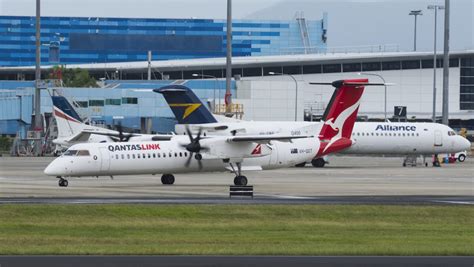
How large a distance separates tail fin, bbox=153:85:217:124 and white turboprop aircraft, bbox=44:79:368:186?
1245 cm

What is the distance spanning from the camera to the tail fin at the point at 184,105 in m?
66.6

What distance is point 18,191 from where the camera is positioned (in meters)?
47.5

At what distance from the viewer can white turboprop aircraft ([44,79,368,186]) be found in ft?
163

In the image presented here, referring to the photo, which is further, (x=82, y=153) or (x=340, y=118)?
(x=340, y=118)

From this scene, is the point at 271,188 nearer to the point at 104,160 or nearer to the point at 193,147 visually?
the point at 193,147

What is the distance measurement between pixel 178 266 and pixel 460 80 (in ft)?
420

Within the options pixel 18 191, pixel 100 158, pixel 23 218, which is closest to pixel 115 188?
pixel 100 158

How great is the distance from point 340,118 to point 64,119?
31.4 meters

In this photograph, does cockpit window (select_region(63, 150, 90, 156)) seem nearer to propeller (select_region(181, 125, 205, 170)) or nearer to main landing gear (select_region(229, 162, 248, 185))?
propeller (select_region(181, 125, 205, 170))

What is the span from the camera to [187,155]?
5247cm

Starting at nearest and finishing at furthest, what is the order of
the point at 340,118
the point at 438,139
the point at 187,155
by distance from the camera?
the point at 187,155 < the point at 340,118 < the point at 438,139

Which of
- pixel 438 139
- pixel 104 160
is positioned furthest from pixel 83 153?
pixel 438 139

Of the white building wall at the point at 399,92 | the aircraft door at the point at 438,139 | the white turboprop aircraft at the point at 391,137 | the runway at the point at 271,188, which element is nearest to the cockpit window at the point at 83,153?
the runway at the point at 271,188

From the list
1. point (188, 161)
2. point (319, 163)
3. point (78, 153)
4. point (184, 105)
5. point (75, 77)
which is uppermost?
point (75, 77)
